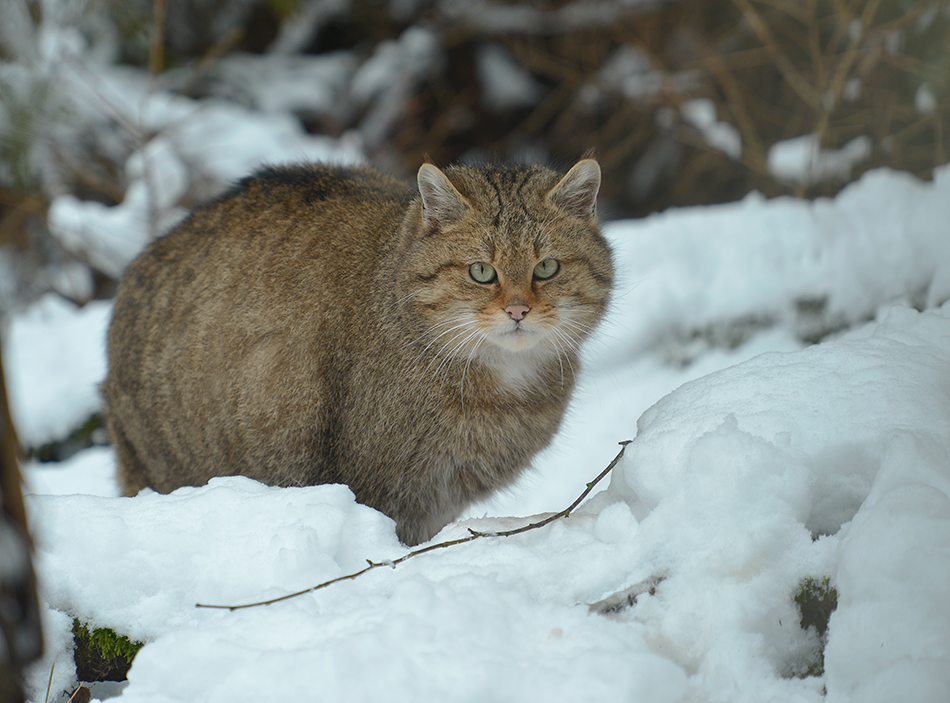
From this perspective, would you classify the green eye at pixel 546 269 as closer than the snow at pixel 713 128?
Yes

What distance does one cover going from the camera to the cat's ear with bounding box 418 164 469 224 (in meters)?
2.41

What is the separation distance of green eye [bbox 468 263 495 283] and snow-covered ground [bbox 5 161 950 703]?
710mm

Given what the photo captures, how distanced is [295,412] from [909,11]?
169 inches

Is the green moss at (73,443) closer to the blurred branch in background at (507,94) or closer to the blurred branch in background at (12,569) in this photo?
the blurred branch in background at (507,94)

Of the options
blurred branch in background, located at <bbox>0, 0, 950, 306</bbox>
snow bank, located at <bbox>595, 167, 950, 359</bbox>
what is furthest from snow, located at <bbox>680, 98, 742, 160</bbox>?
snow bank, located at <bbox>595, 167, 950, 359</bbox>

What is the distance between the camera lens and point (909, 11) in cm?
448

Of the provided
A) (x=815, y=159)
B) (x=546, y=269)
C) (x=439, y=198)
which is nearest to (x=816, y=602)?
(x=546, y=269)

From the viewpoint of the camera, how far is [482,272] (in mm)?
2438

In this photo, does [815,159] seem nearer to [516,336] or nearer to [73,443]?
[516,336]

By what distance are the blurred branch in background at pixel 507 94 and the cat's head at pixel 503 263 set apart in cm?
286

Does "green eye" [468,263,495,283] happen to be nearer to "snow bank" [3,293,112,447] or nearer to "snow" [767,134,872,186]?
"snow bank" [3,293,112,447]

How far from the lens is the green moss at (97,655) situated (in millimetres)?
1678

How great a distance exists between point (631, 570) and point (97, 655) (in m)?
1.17

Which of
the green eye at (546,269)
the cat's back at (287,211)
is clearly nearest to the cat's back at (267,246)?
the cat's back at (287,211)
